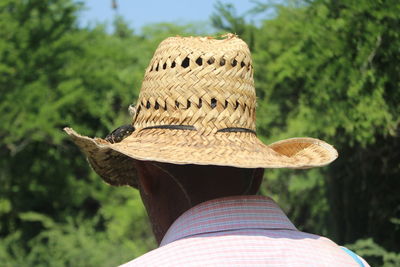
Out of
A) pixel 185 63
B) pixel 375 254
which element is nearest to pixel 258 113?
pixel 375 254

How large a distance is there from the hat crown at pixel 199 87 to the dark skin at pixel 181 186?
20cm

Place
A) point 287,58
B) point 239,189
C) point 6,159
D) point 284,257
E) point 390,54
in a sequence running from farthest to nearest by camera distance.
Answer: point 6,159 < point 287,58 < point 390,54 < point 239,189 < point 284,257

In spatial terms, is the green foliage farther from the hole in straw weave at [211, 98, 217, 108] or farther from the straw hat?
the hole in straw weave at [211, 98, 217, 108]

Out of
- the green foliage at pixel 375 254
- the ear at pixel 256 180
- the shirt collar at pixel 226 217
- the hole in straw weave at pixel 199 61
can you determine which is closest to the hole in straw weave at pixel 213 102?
the hole in straw weave at pixel 199 61

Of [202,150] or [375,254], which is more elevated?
[202,150]

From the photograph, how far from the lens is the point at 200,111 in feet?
8.04

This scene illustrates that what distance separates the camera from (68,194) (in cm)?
1916

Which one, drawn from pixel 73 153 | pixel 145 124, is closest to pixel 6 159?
pixel 73 153

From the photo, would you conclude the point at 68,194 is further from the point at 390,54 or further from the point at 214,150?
the point at 214,150

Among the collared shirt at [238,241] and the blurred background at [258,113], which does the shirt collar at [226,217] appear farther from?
the blurred background at [258,113]

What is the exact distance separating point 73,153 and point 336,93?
448 inches

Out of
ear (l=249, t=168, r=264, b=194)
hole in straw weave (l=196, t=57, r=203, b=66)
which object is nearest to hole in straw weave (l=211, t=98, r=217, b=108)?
hole in straw weave (l=196, t=57, r=203, b=66)

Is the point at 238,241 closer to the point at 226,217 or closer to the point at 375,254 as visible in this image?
the point at 226,217

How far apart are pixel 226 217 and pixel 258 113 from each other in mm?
8359
